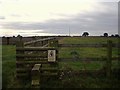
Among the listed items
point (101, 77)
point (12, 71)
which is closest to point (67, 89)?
point (101, 77)

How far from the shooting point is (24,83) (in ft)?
34.1

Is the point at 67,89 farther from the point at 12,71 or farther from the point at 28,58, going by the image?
the point at 12,71

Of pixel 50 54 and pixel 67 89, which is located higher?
pixel 50 54

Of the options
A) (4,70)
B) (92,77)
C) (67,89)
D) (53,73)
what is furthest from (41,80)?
(4,70)

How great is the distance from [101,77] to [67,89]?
6.12 ft

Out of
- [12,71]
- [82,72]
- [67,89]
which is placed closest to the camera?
[67,89]

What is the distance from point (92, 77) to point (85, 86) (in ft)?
3.67

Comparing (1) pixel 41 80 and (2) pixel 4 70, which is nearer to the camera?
(1) pixel 41 80

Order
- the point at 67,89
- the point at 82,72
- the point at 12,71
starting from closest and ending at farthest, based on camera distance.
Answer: the point at 67,89, the point at 82,72, the point at 12,71

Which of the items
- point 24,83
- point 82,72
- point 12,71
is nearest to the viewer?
point 24,83

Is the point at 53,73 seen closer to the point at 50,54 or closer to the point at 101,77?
the point at 50,54

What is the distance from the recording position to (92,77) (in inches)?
431

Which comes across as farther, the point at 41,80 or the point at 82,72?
the point at 82,72

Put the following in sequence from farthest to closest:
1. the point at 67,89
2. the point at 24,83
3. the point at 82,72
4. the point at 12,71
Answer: the point at 12,71
the point at 82,72
the point at 24,83
the point at 67,89
